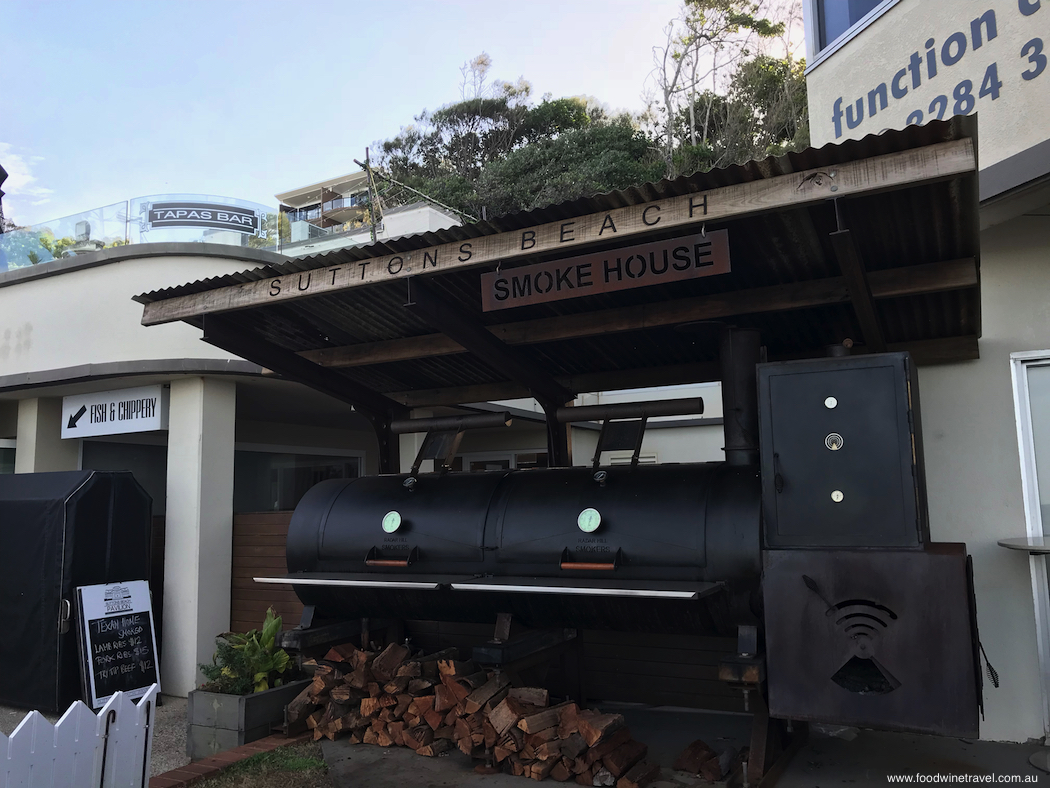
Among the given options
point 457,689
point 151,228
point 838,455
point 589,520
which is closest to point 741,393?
point 838,455

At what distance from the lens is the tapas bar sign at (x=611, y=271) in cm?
407

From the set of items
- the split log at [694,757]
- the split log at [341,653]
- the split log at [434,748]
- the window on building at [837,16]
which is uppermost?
the window on building at [837,16]

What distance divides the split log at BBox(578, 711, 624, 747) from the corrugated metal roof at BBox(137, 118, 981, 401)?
266 cm

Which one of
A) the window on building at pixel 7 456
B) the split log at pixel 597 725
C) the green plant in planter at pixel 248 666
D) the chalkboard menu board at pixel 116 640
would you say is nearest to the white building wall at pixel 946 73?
the split log at pixel 597 725

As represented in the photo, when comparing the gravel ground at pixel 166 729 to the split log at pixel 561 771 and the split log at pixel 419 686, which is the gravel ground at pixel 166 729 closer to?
the split log at pixel 419 686

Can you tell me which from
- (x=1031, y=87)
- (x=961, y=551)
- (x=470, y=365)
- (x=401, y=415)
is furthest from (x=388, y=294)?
(x=1031, y=87)

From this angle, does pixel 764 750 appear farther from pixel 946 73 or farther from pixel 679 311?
pixel 946 73

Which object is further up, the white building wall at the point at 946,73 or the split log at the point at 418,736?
the white building wall at the point at 946,73

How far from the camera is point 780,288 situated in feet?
16.4

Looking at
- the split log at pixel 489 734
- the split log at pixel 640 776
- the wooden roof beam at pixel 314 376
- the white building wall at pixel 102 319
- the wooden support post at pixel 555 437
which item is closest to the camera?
the split log at pixel 640 776

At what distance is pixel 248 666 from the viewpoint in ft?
19.2

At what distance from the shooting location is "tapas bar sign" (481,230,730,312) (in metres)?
4.07

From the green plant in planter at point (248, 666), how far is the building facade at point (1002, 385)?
5060 millimetres

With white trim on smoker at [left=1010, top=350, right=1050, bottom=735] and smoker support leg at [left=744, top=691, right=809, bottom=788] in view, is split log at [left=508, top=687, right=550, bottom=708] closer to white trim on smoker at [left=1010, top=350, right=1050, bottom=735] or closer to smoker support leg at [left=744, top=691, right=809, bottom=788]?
→ smoker support leg at [left=744, top=691, right=809, bottom=788]
